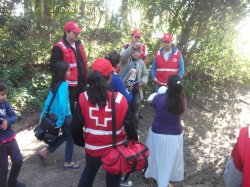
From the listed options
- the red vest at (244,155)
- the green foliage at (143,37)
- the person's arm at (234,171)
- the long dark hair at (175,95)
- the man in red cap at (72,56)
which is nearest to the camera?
the red vest at (244,155)

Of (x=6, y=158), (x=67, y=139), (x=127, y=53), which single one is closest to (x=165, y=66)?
(x=127, y=53)

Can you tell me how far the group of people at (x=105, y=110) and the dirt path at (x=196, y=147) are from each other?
0.90 feet

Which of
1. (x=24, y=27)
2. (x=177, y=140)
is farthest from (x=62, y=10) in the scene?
(x=177, y=140)

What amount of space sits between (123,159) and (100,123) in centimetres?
43

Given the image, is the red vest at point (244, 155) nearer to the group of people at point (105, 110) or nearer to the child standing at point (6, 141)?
the group of people at point (105, 110)

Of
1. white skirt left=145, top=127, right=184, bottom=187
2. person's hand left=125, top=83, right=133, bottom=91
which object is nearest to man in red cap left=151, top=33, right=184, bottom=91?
person's hand left=125, top=83, right=133, bottom=91

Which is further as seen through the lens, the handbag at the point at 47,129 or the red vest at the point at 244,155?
the handbag at the point at 47,129

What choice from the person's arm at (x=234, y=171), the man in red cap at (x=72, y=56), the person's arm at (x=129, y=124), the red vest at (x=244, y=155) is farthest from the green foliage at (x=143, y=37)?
the red vest at (x=244, y=155)

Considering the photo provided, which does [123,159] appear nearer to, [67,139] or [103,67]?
[103,67]

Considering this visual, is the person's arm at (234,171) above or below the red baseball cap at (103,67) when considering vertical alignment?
below

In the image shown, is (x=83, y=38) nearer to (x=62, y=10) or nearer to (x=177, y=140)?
(x=62, y=10)

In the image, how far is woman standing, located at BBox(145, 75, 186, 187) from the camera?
14.0 feet

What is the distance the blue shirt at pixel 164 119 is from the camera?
14.4ft

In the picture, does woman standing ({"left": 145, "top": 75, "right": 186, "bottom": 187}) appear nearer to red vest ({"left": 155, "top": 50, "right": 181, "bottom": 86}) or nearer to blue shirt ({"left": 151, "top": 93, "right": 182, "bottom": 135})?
blue shirt ({"left": 151, "top": 93, "right": 182, "bottom": 135})
